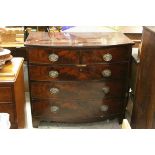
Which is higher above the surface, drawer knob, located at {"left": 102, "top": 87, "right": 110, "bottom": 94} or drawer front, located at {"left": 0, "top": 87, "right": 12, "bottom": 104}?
drawer front, located at {"left": 0, "top": 87, "right": 12, "bottom": 104}

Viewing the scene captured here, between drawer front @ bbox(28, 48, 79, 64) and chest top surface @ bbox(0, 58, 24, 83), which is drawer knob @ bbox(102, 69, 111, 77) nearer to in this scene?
drawer front @ bbox(28, 48, 79, 64)

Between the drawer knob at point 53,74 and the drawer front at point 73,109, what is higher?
the drawer knob at point 53,74

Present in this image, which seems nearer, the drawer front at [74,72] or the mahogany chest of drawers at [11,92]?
the mahogany chest of drawers at [11,92]

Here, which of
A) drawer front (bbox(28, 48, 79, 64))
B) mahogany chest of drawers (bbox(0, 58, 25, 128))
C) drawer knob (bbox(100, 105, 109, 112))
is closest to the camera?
mahogany chest of drawers (bbox(0, 58, 25, 128))

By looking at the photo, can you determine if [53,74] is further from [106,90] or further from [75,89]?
[106,90]

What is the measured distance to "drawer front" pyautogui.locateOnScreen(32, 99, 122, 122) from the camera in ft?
5.94

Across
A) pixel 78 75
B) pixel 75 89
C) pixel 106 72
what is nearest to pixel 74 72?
pixel 78 75

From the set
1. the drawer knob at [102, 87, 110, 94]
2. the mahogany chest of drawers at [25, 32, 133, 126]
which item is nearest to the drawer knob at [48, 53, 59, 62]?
the mahogany chest of drawers at [25, 32, 133, 126]

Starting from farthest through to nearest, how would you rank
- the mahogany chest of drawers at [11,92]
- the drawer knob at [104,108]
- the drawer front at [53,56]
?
the drawer knob at [104,108], the drawer front at [53,56], the mahogany chest of drawers at [11,92]

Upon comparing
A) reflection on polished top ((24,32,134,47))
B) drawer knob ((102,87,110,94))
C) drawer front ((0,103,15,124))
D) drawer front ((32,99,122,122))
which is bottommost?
drawer front ((32,99,122,122))

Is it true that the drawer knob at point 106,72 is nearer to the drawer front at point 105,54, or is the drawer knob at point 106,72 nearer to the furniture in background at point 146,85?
the drawer front at point 105,54

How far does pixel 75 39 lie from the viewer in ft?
5.79

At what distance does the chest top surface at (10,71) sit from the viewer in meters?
1.20

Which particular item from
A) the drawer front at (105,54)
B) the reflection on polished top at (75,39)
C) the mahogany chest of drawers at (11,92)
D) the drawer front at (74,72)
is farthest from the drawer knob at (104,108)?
the mahogany chest of drawers at (11,92)
